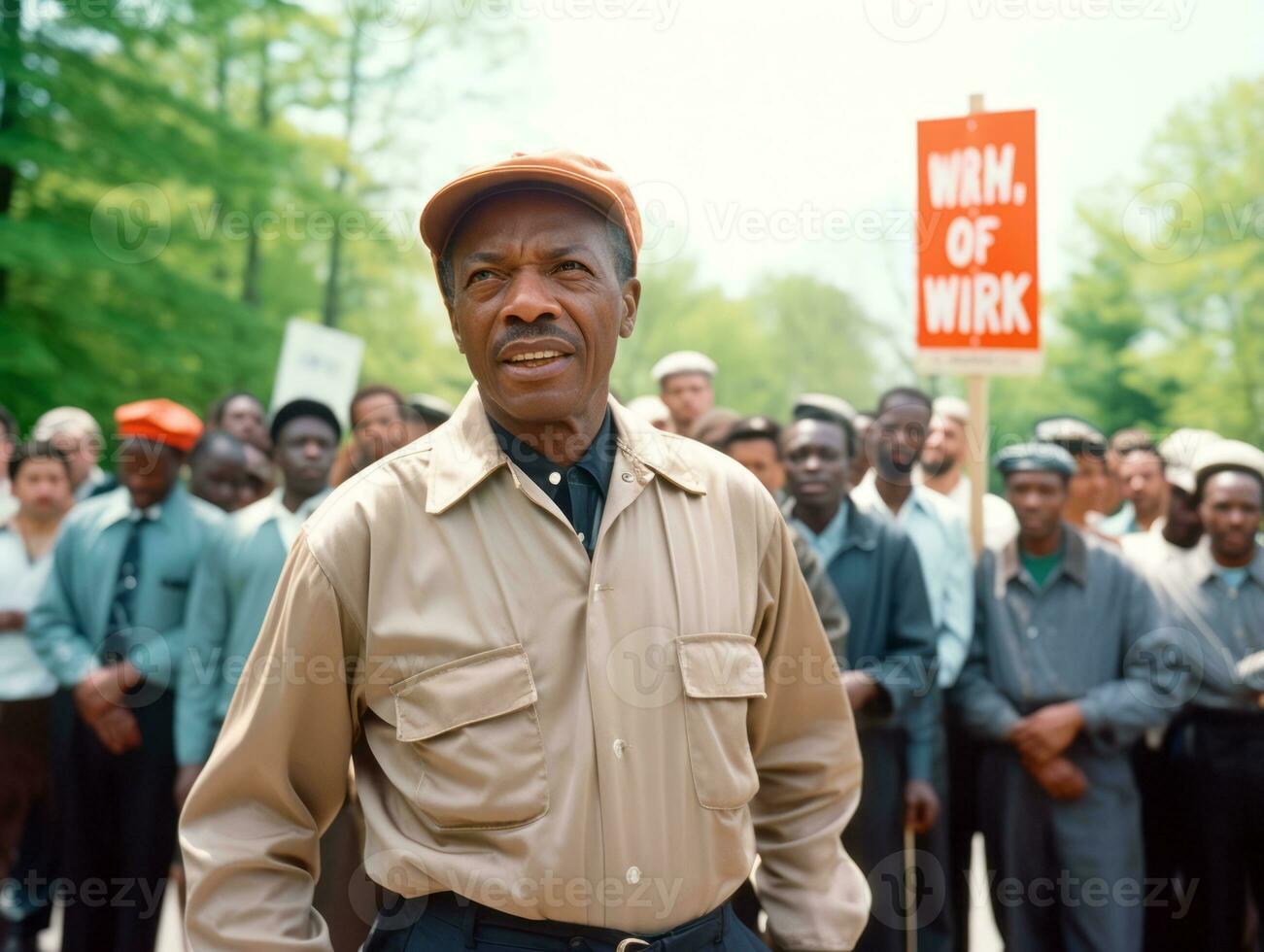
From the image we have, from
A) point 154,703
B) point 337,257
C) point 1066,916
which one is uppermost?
point 337,257

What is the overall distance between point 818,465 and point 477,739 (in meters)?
3.29

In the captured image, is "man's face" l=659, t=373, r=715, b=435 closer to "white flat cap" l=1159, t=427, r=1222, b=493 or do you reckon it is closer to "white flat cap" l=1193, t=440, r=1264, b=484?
"white flat cap" l=1159, t=427, r=1222, b=493

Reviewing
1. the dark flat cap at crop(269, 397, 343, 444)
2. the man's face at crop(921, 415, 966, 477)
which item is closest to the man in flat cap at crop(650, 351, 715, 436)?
the man's face at crop(921, 415, 966, 477)

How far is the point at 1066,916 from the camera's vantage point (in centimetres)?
478

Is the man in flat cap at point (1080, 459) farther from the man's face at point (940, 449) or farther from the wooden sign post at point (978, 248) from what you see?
the man's face at point (940, 449)

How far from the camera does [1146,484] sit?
7660mm

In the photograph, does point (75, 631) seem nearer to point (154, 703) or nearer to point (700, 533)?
point (154, 703)

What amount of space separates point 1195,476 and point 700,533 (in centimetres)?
392

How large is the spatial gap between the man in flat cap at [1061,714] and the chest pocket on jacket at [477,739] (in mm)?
3301

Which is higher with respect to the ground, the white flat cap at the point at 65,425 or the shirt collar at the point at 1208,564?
the white flat cap at the point at 65,425

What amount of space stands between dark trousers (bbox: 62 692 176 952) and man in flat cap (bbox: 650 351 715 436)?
11.5ft

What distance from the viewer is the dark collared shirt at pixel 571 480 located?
7.54 feet

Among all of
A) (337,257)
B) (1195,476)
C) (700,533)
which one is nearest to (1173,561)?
(1195,476)

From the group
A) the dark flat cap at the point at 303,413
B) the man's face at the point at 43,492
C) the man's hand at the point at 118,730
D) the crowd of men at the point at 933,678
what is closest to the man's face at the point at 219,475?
the crowd of men at the point at 933,678
